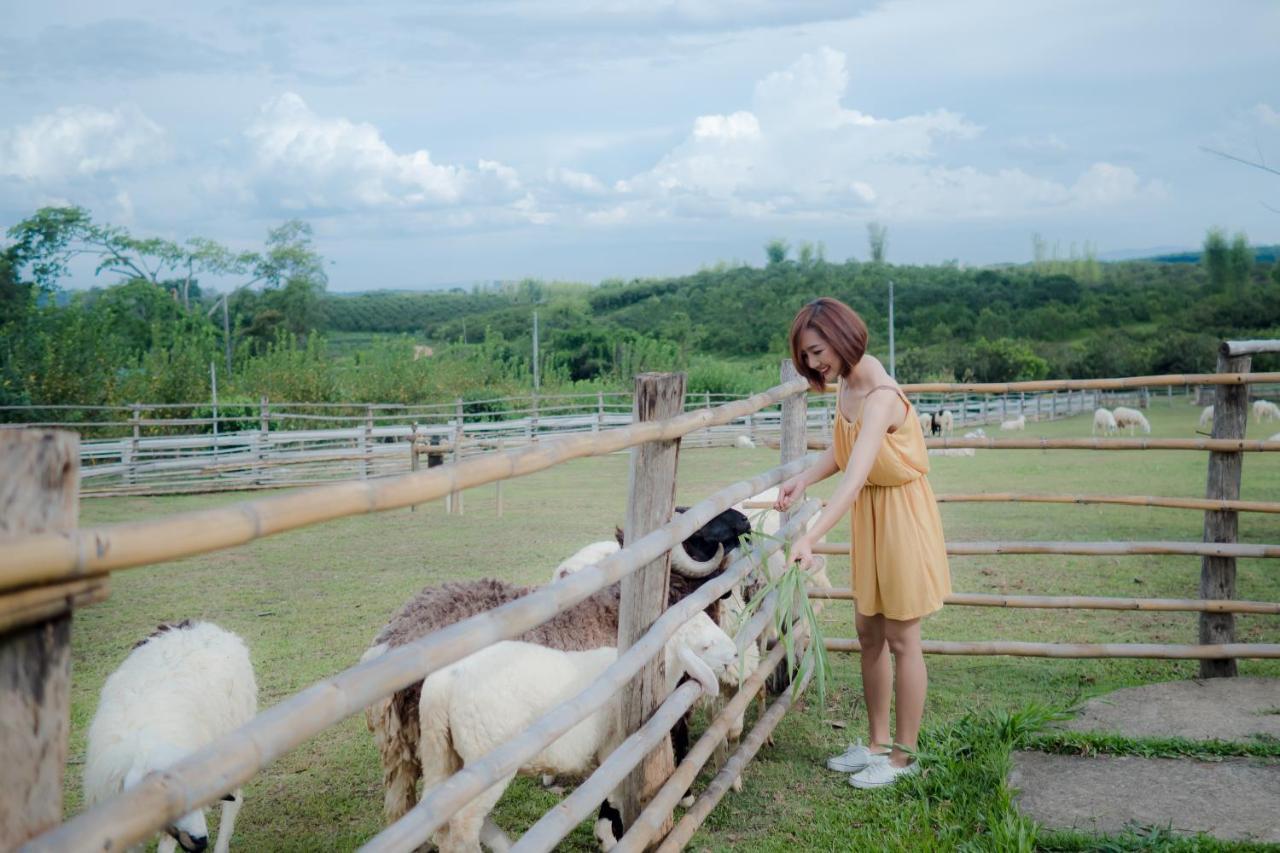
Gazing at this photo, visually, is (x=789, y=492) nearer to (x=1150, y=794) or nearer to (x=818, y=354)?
(x=818, y=354)

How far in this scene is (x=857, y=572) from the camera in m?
3.70

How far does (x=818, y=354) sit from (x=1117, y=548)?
2.48 meters

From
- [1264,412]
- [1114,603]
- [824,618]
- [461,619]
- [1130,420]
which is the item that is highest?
[461,619]

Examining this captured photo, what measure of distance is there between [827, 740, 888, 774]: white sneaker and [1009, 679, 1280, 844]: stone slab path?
491 mm

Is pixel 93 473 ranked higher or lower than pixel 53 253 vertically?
lower

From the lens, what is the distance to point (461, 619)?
361 centimetres

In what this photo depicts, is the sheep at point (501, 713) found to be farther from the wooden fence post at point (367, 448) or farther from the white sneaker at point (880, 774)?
the wooden fence post at point (367, 448)

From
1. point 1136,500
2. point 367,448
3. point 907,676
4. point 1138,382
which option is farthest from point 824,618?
point 367,448

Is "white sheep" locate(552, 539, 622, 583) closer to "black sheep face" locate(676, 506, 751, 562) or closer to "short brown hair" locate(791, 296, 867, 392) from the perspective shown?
"black sheep face" locate(676, 506, 751, 562)

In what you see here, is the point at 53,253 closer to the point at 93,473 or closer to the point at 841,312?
the point at 93,473

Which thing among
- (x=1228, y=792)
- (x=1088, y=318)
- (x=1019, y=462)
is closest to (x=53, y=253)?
(x=1019, y=462)

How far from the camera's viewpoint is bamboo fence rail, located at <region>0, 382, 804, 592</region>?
1.11 m

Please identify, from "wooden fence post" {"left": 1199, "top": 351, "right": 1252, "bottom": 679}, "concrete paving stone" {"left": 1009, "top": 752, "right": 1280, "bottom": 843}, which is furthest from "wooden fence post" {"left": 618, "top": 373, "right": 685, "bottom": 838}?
"wooden fence post" {"left": 1199, "top": 351, "right": 1252, "bottom": 679}

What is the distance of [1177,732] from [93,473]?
15.5 metres
